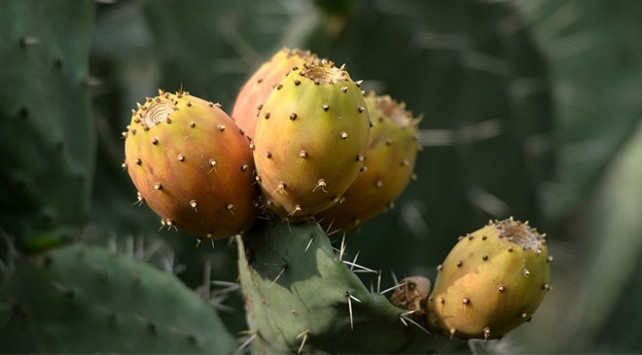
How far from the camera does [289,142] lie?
4.13 feet

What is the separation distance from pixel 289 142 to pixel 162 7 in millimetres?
1540

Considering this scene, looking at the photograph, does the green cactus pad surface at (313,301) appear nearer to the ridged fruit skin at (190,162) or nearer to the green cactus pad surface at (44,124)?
the ridged fruit skin at (190,162)

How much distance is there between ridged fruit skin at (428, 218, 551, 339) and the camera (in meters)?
1.29

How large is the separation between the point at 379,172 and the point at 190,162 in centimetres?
31

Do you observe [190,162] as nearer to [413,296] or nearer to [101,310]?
[413,296]

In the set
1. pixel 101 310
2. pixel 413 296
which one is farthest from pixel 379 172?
pixel 101 310

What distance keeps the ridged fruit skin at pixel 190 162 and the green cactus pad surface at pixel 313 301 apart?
0.25ft

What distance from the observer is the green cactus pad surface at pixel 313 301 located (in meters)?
1.33

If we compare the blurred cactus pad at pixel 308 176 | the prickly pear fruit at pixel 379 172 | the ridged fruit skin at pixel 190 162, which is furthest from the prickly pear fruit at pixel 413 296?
the ridged fruit skin at pixel 190 162

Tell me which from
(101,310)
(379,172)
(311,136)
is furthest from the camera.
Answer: (101,310)

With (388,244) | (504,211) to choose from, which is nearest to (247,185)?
(388,244)

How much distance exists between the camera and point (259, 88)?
4.70ft

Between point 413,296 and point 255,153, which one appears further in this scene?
point 413,296

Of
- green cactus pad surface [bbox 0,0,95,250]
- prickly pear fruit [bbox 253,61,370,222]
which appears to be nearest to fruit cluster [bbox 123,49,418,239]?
prickly pear fruit [bbox 253,61,370,222]
